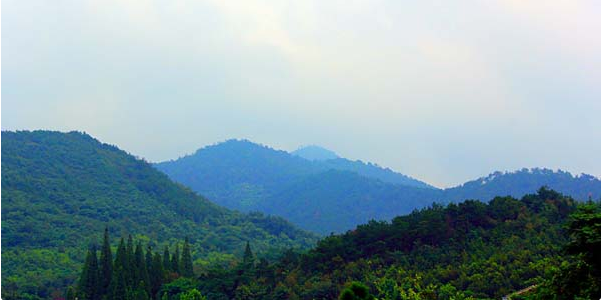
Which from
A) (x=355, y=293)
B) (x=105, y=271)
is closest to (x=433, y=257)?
(x=105, y=271)

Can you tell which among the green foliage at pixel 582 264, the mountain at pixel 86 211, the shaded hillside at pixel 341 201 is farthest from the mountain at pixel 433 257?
the shaded hillside at pixel 341 201

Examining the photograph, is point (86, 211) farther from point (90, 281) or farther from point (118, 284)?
point (118, 284)

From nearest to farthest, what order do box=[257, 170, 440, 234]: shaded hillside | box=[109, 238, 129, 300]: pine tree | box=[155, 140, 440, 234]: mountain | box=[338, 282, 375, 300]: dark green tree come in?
1. box=[338, 282, 375, 300]: dark green tree
2. box=[109, 238, 129, 300]: pine tree
3. box=[257, 170, 440, 234]: shaded hillside
4. box=[155, 140, 440, 234]: mountain

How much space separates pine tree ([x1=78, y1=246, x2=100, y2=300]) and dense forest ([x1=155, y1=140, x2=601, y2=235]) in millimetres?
67632

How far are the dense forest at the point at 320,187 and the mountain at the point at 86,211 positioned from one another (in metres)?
34.1

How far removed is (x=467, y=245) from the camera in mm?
26578

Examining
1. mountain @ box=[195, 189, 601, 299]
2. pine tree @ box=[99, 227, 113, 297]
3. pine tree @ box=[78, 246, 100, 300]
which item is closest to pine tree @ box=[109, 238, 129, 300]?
pine tree @ box=[99, 227, 113, 297]

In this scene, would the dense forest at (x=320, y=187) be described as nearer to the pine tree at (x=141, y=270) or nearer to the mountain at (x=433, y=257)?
the mountain at (x=433, y=257)

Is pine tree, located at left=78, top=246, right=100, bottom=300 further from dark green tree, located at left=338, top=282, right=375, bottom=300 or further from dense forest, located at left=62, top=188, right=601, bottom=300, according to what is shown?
dark green tree, located at left=338, top=282, right=375, bottom=300

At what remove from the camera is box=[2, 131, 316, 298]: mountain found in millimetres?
56312

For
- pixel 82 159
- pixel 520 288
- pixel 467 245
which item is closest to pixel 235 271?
pixel 467 245

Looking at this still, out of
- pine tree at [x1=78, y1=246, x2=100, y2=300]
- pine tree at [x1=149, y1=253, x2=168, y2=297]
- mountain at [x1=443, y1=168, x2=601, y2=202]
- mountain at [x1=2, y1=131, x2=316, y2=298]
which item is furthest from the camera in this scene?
mountain at [x1=443, y1=168, x2=601, y2=202]

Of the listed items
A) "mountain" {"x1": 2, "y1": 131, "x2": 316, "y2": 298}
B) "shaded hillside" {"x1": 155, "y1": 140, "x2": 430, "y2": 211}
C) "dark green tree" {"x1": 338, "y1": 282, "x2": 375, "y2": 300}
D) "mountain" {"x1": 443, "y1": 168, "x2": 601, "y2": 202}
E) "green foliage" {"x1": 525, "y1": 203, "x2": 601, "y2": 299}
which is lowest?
"dark green tree" {"x1": 338, "y1": 282, "x2": 375, "y2": 300}

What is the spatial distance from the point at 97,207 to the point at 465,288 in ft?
199
